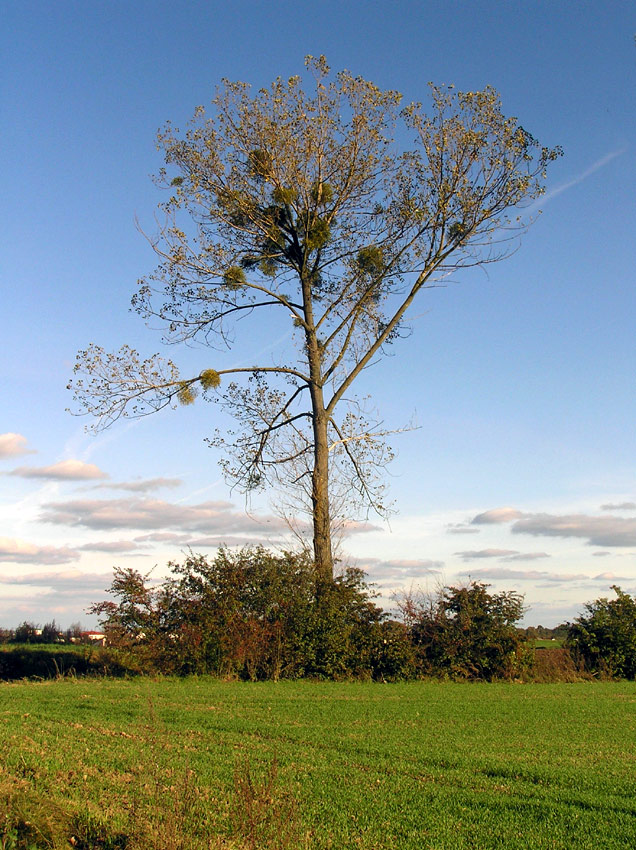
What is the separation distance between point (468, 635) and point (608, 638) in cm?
637

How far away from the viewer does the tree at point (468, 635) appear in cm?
2098

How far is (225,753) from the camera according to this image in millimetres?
8031

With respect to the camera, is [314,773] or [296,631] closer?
[314,773]

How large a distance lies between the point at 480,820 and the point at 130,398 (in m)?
17.8

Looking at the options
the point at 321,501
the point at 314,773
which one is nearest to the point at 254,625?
the point at 321,501

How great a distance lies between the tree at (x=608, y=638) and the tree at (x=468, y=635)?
14.2ft

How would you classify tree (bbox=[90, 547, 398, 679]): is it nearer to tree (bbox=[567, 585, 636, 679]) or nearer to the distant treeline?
the distant treeline

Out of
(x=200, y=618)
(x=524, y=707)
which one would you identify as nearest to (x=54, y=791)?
(x=524, y=707)

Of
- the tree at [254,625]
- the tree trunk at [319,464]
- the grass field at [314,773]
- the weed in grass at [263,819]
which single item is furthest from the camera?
the tree trunk at [319,464]

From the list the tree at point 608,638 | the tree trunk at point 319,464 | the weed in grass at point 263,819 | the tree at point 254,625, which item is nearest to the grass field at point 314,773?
the weed in grass at point 263,819

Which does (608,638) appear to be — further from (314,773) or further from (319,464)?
(314,773)

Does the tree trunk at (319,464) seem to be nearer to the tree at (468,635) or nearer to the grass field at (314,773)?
the tree at (468,635)

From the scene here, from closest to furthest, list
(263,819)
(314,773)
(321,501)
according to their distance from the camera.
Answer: (263,819)
(314,773)
(321,501)

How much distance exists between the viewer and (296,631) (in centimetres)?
1973
